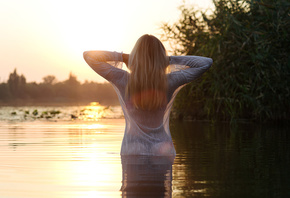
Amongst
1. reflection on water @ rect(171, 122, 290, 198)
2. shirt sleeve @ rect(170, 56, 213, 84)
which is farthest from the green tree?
shirt sleeve @ rect(170, 56, 213, 84)

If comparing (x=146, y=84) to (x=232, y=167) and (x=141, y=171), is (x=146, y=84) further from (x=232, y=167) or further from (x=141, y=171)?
(x=232, y=167)

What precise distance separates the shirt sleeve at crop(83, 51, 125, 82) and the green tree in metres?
10.2

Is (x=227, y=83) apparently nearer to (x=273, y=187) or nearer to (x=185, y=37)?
(x=185, y=37)

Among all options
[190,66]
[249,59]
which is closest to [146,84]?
[190,66]

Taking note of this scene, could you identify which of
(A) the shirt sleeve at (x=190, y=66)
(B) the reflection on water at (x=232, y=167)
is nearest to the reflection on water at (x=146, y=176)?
(B) the reflection on water at (x=232, y=167)

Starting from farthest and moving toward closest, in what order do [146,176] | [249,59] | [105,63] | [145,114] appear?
[249,59]
[145,114]
[105,63]
[146,176]

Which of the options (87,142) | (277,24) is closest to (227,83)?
(277,24)

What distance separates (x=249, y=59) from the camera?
16766mm

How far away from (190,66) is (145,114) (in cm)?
77

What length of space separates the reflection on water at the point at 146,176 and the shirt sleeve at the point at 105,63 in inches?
38.3

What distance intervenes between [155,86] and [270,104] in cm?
1105

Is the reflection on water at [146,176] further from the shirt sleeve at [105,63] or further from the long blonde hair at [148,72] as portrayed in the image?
the shirt sleeve at [105,63]

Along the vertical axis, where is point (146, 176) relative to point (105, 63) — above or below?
below

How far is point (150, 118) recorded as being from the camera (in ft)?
20.4
